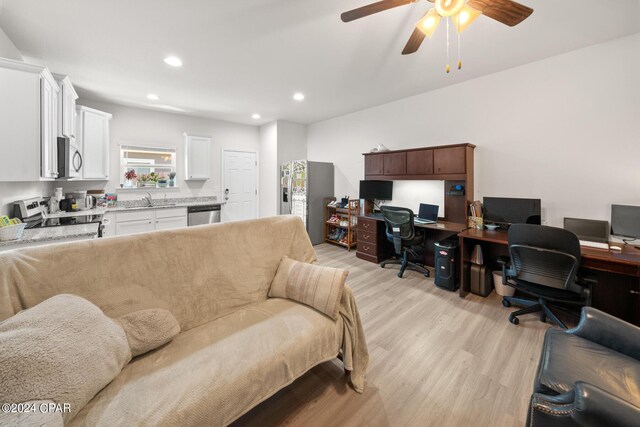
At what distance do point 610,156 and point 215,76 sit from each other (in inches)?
180

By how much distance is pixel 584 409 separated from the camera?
85 centimetres

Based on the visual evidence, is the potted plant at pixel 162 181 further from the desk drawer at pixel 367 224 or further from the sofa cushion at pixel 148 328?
the sofa cushion at pixel 148 328

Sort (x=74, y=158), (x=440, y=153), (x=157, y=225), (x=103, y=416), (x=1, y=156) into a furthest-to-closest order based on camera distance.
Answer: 1. (x=157, y=225)
2. (x=440, y=153)
3. (x=74, y=158)
4. (x=1, y=156)
5. (x=103, y=416)

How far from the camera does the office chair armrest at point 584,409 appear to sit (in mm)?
799

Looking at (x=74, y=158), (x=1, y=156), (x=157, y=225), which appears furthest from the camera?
(x=157, y=225)

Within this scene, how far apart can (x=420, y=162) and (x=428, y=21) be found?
7.39 feet

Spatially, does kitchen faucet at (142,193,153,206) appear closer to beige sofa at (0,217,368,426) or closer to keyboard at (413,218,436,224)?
beige sofa at (0,217,368,426)

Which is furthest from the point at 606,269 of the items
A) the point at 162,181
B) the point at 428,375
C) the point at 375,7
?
the point at 162,181

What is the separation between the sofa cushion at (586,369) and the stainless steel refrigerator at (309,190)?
4030 mm

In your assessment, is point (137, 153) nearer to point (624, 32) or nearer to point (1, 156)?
point (1, 156)

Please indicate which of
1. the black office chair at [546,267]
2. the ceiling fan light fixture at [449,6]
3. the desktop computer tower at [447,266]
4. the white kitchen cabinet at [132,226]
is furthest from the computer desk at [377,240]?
the white kitchen cabinet at [132,226]

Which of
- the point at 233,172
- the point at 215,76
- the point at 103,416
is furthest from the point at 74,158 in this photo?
the point at 103,416

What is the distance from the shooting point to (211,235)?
171 centimetres

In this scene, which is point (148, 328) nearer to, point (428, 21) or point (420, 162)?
point (428, 21)
